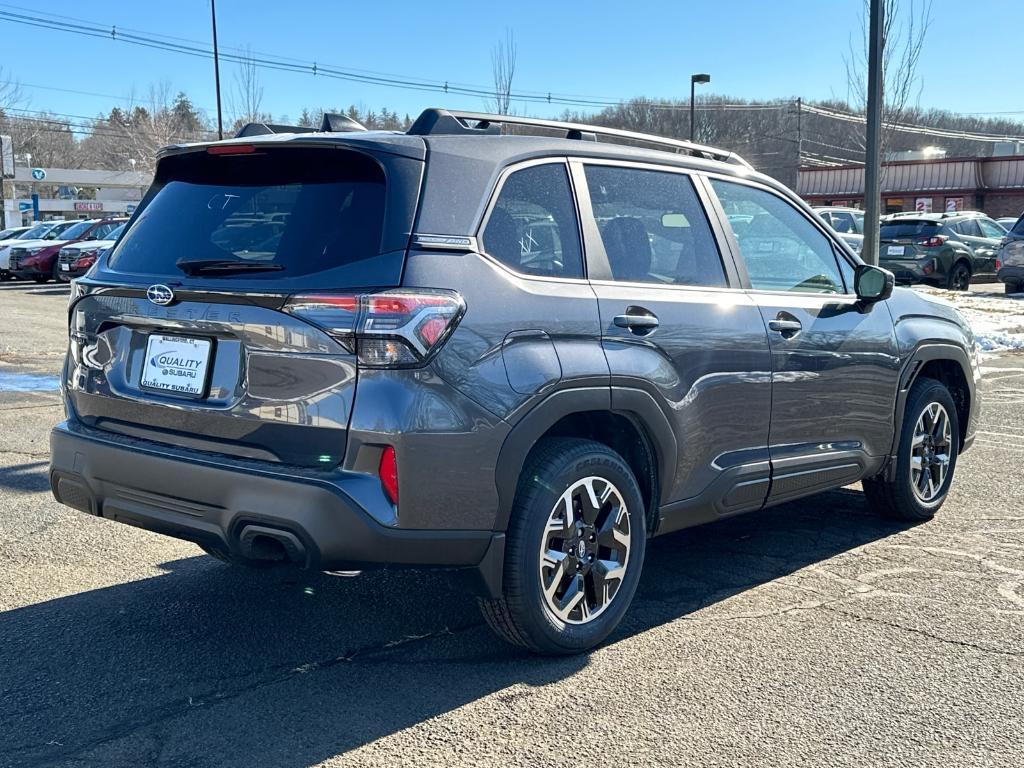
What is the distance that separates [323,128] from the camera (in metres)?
3.81

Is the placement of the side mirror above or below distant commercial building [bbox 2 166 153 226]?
below

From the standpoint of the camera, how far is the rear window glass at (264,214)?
333cm

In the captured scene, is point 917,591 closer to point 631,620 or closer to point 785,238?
point 631,620

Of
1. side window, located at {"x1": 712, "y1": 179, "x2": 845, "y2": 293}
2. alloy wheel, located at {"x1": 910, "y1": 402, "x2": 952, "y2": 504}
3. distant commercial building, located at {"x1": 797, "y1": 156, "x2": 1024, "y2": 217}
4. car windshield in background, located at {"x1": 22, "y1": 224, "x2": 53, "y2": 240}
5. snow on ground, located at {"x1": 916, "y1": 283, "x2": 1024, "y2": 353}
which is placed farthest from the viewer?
distant commercial building, located at {"x1": 797, "y1": 156, "x2": 1024, "y2": 217}

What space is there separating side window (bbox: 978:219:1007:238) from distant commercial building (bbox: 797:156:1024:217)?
19.0 metres

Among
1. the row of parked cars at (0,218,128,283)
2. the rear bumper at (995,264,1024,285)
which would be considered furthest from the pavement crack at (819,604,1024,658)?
the row of parked cars at (0,218,128,283)

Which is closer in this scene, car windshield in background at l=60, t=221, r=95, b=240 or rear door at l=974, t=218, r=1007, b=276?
rear door at l=974, t=218, r=1007, b=276

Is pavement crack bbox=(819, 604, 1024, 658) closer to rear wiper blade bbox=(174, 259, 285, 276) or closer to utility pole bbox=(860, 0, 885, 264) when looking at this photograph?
rear wiper blade bbox=(174, 259, 285, 276)

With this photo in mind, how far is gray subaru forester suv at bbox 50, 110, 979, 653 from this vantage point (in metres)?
3.20

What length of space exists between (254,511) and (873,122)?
11.4 meters

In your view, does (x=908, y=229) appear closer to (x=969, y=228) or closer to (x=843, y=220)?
(x=969, y=228)

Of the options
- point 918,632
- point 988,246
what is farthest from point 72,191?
point 918,632

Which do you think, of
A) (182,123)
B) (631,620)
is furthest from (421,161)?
(182,123)

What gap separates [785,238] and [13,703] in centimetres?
369
